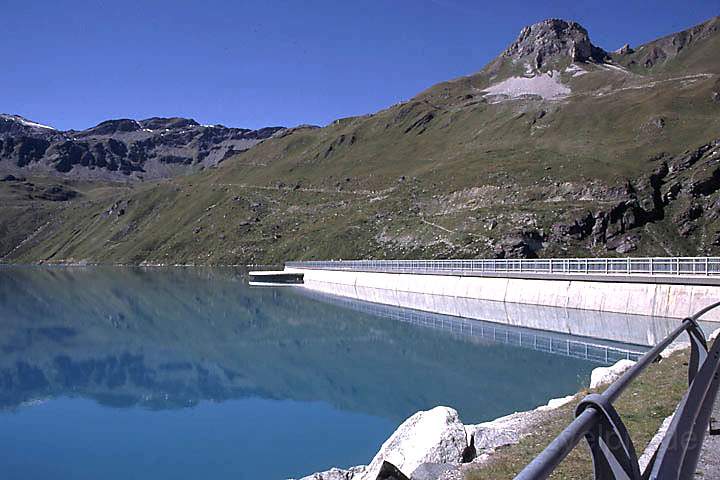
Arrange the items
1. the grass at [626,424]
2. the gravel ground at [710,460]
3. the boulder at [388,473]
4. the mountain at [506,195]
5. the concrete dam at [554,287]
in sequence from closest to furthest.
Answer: the gravel ground at [710,460] < the grass at [626,424] < the boulder at [388,473] < the concrete dam at [554,287] < the mountain at [506,195]

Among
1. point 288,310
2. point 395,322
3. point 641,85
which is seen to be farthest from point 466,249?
point 641,85

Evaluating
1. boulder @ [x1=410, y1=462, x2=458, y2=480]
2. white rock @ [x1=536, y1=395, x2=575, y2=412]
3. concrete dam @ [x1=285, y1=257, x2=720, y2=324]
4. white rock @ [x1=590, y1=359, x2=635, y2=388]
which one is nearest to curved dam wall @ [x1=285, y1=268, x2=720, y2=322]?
concrete dam @ [x1=285, y1=257, x2=720, y2=324]

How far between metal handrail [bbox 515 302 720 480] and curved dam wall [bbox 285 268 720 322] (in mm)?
27701

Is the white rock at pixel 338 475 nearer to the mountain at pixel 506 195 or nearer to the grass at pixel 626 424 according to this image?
the grass at pixel 626 424

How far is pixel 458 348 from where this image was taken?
35062 mm

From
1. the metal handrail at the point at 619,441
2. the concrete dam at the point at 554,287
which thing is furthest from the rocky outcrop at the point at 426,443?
the concrete dam at the point at 554,287

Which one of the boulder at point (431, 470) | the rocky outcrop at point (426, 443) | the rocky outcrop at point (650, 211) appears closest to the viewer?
the boulder at point (431, 470)

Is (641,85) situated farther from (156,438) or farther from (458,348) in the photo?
(156,438)

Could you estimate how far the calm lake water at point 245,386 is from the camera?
19000mm

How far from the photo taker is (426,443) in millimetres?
11109

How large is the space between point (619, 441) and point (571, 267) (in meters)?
44.8

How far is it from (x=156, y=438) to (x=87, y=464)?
317 centimetres

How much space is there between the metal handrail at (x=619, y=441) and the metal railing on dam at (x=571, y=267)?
31549mm

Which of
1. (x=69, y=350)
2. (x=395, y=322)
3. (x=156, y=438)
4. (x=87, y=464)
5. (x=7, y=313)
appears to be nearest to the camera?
(x=87, y=464)
